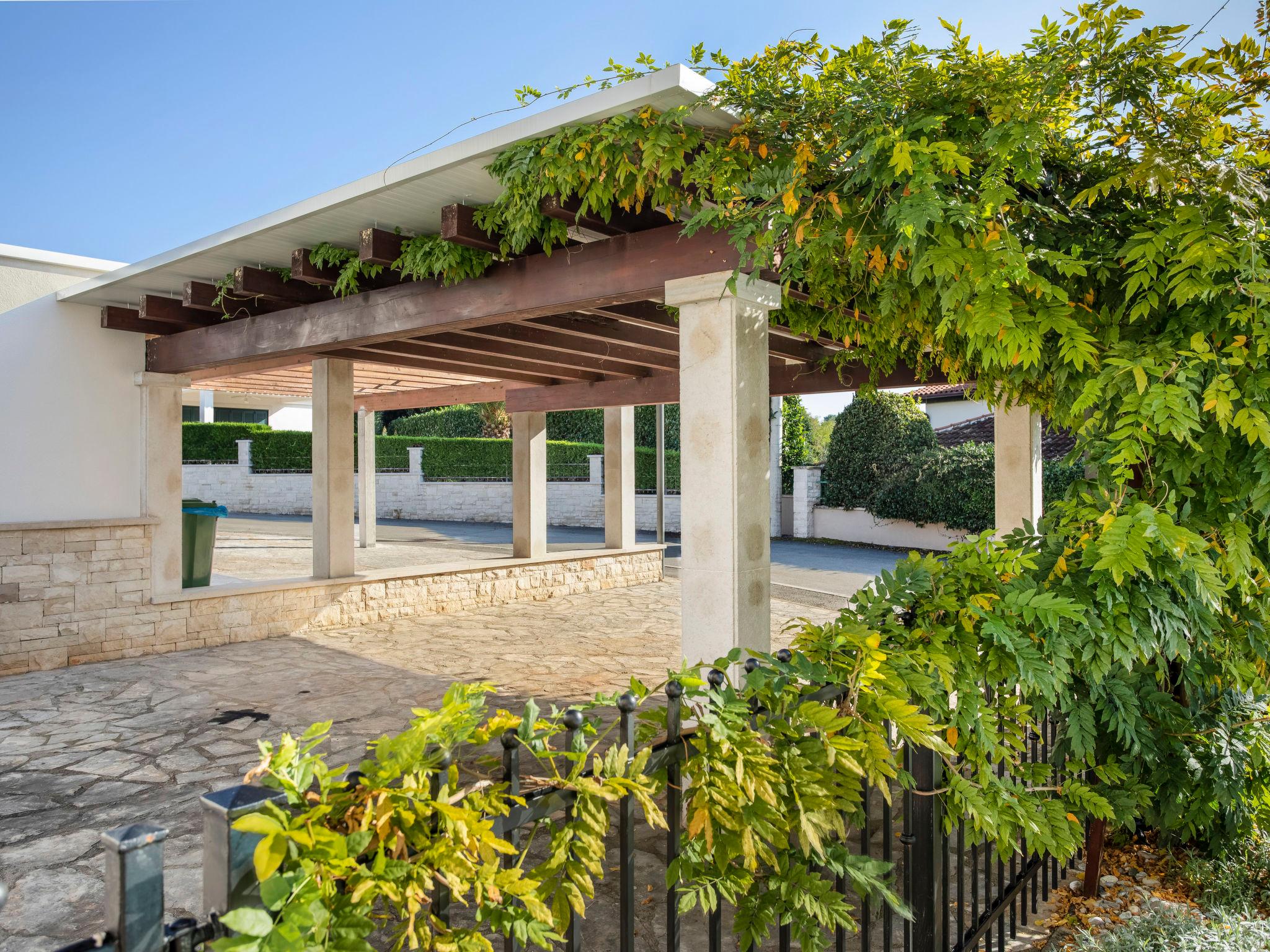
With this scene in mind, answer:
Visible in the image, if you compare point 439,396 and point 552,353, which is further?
point 439,396

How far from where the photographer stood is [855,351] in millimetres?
5688

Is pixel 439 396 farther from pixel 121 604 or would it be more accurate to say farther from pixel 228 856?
pixel 228 856

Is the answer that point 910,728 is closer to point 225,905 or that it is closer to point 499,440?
point 225,905

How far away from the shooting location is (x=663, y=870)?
3.48 meters

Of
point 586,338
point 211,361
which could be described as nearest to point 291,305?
point 211,361

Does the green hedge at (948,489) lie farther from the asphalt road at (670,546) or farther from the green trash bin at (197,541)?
the green trash bin at (197,541)

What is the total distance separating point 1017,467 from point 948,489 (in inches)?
447

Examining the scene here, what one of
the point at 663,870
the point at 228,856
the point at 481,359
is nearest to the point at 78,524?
the point at 481,359

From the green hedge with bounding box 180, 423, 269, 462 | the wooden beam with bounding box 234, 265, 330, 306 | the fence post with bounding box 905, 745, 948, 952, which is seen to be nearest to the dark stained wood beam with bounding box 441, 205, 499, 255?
the wooden beam with bounding box 234, 265, 330, 306

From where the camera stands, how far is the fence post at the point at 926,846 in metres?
2.24

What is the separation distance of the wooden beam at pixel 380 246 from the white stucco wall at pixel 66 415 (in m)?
4.04

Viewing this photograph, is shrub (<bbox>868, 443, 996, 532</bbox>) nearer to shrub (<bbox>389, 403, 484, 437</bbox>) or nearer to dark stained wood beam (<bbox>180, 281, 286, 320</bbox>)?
dark stained wood beam (<bbox>180, 281, 286, 320</bbox>)

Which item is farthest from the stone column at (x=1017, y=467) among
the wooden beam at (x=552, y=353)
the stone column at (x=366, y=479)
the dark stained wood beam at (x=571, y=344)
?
the stone column at (x=366, y=479)

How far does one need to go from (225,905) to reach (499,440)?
933 inches
